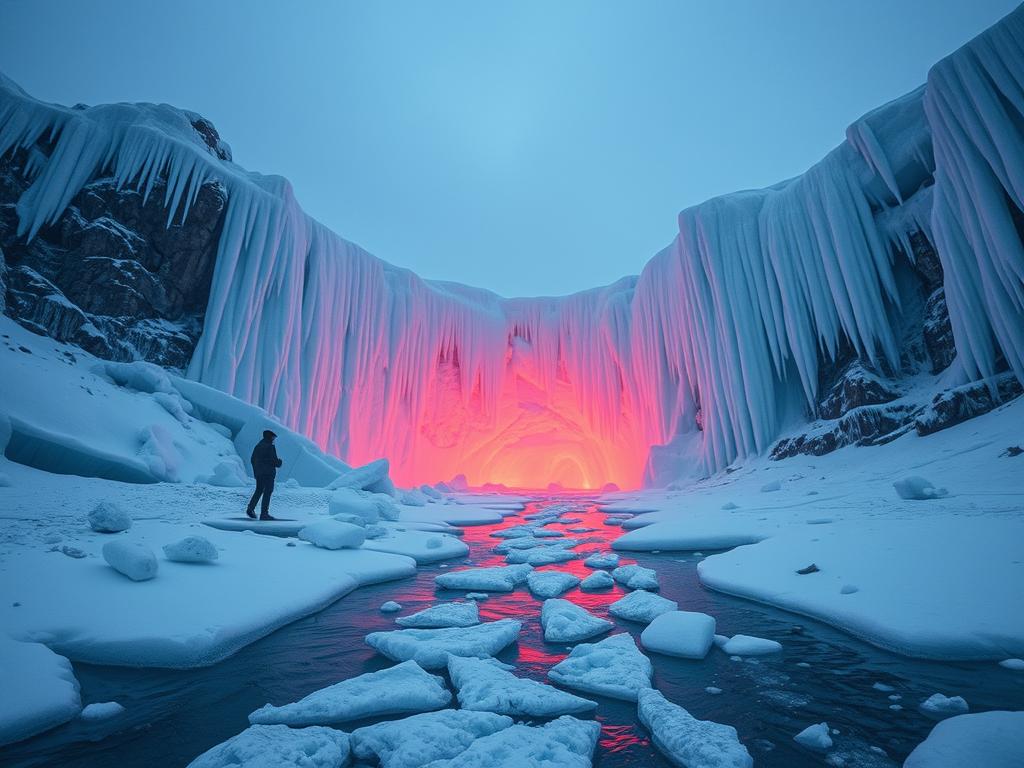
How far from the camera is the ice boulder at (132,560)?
2.90 metres

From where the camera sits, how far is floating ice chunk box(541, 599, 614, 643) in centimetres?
Answer: 287

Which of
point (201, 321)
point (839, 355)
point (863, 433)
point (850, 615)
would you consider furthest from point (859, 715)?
point (201, 321)

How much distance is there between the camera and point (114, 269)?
12.1m

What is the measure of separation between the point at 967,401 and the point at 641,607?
8.84 metres

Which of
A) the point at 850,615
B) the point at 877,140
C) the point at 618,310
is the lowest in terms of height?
the point at 850,615

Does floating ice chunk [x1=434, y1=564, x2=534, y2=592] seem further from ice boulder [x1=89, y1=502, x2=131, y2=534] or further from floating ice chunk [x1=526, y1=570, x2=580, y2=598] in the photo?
ice boulder [x1=89, y1=502, x2=131, y2=534]

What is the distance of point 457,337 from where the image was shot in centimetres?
2380

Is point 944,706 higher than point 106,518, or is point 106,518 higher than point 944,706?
point 106,518

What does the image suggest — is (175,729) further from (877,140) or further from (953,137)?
(877,140)

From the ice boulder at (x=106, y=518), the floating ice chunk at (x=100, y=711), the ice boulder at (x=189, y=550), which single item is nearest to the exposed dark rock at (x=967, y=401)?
the ice boulder at (x=189, y=550)

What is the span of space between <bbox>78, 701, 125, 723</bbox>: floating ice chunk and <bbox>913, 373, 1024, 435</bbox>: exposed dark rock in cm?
1157

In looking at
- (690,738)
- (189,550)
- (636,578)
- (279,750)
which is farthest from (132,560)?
(636,578)

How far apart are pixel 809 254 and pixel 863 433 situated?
4899mm

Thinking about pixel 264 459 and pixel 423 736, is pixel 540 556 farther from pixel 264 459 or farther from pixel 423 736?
pixel 423 736
